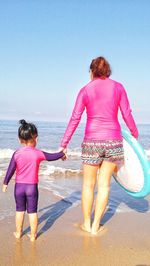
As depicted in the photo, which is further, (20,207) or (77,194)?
(77,194)

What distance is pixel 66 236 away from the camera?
13.7ft

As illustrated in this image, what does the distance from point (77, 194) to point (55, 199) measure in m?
0.65

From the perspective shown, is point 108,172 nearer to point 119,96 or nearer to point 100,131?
point 100,131

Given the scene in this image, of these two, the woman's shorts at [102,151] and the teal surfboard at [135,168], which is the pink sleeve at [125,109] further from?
the teal surfboard at [135,168]

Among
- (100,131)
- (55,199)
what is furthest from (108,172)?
(55,199)

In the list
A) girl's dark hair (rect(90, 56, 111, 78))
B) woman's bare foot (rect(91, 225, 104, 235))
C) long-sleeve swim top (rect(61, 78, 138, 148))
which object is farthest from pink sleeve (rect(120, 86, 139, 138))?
woman's bare foot (rect(91, 225, 104, 235))

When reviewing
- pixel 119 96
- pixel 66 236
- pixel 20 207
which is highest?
pixel 119 96

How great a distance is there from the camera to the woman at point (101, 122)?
13.7ft

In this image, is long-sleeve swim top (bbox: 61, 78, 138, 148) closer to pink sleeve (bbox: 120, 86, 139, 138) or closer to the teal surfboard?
pink sleeve (bbox: 120, 86, 139, 138)

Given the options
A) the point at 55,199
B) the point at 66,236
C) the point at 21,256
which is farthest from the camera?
the point at 55,199

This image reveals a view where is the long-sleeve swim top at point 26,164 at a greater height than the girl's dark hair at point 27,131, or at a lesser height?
lesser

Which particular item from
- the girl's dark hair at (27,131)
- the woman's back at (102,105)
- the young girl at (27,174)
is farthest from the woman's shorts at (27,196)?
the woman's back at (102,105)

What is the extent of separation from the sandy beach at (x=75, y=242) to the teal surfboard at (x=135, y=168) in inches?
17.7

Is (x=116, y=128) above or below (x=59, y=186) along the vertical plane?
above
